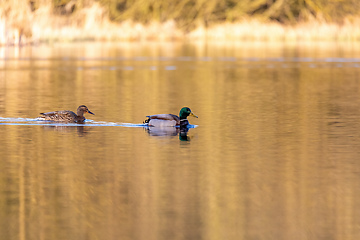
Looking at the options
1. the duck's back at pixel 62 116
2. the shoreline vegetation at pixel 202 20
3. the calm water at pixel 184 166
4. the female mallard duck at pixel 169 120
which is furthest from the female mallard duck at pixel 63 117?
the shoreline vegetation at pixel 202 20

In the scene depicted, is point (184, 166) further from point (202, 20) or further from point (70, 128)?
point (202, 20)

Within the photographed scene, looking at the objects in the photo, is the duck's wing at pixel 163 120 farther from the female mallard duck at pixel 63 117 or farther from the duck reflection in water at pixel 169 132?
the female mallard duck at pixel 63 117

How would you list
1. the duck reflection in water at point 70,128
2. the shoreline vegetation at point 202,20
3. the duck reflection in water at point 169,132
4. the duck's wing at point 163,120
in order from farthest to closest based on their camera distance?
the shoreline vegetation at point 202,20 → the duck's wing at point 163,120 → the duck reflection in water at point 70,128 → the duck reflection in water at point 169,132

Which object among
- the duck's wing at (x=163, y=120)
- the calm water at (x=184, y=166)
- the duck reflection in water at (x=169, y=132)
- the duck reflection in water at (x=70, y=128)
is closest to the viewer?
the calm water at (x=184, y=166)

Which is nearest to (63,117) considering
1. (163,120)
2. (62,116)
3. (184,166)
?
(62,116)

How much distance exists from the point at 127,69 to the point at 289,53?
1401cm

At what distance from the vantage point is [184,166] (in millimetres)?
10742

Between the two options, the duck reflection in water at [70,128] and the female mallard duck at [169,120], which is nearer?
the duck reflection in water at [70,128]

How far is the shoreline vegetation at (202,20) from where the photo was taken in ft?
200

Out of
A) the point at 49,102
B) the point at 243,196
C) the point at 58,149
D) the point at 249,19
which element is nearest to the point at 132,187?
the point at 243,196

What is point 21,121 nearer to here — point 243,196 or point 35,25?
point 243,196

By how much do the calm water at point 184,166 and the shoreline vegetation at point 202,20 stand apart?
37.2 m

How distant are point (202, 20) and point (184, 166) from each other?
56851 millimetres

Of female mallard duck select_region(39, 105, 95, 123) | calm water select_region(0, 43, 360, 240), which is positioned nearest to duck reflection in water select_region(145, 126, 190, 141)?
calm water select_region(0, 43, 360, 240)
